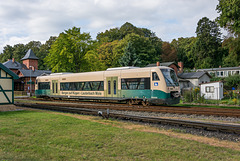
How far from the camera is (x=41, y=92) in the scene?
2992 cm

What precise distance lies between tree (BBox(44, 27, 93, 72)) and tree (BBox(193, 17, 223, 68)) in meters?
42.4

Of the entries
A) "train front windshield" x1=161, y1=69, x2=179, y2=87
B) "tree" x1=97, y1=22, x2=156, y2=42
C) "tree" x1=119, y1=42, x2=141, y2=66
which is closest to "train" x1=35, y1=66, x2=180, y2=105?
"train front windshield" x1=161, y1=69, x2=179, y2=87

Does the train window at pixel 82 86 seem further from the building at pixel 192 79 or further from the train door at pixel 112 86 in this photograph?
the building at pixel 192 79

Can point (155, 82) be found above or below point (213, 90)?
above

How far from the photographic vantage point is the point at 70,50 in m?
37.0

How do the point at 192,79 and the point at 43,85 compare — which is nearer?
the point at 43,85

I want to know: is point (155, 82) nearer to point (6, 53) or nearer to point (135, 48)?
point (135, 48)

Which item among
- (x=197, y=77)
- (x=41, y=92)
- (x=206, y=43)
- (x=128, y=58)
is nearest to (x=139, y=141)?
(x=41, y=92)

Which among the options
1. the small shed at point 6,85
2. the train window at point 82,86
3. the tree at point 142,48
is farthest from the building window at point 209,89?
the tree at point 142,48

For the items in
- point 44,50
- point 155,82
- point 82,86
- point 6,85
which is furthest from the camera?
point 44,50

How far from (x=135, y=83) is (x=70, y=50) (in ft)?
70.8

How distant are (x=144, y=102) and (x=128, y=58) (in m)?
34.0

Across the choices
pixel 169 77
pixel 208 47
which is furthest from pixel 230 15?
pixel 208 47

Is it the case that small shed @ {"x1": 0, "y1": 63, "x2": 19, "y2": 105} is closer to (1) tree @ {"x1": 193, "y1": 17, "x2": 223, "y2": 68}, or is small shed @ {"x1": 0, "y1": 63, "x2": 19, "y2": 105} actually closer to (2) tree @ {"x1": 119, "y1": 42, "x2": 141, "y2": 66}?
(2) tree @ {"x1": 119, "y1": 42, "x2": 141, "y2": 66}
